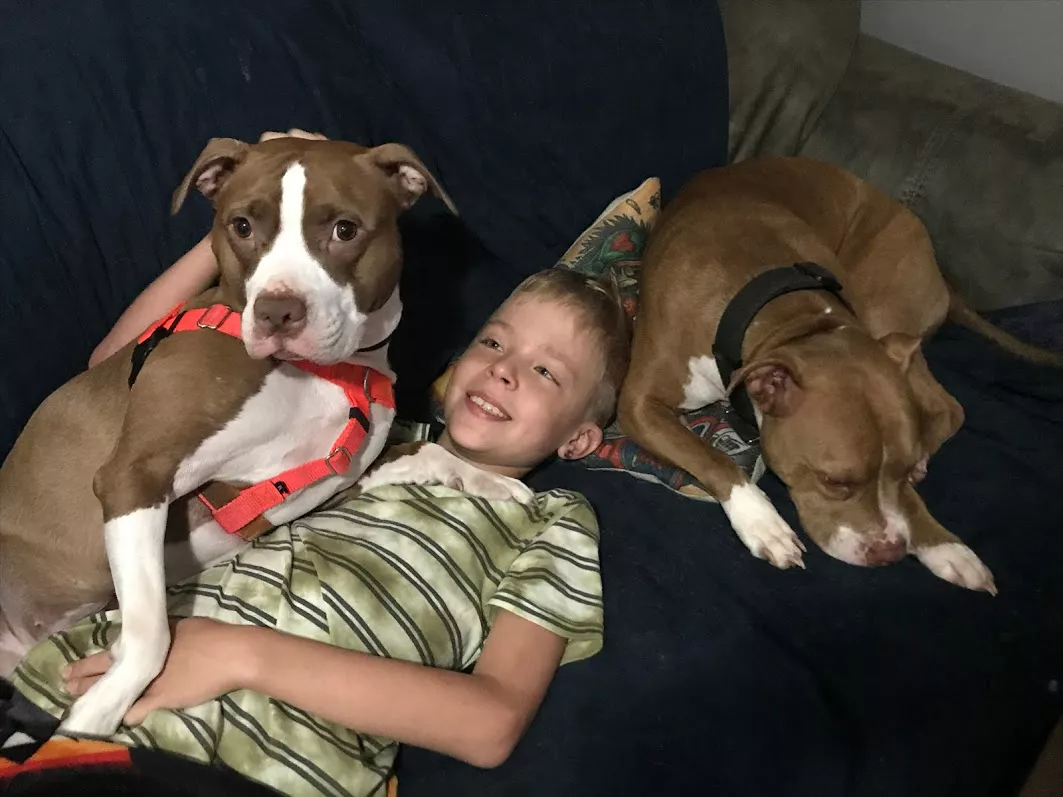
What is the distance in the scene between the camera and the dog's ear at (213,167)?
1.69m

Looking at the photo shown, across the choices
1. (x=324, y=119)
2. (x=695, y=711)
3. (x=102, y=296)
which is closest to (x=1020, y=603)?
(x=695, y=711)

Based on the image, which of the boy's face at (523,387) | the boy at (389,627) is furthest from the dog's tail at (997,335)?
the boy at (389,627)

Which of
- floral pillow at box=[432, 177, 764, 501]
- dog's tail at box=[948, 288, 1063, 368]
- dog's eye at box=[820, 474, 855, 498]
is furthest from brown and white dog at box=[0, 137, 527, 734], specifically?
dog's tail at box=[948, 288, 1063, 368]

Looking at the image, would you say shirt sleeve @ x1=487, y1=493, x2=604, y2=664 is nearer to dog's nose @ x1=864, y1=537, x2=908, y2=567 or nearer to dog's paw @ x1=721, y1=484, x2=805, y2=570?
dog's paw @ x1=721, y1=484, x2=805, y2=570

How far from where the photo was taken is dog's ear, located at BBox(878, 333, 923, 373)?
88.0 inches

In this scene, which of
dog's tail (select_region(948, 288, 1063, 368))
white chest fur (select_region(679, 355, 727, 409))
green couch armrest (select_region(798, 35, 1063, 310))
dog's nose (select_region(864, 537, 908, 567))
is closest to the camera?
dog's nose (select_region(864, 537, 908, 567))

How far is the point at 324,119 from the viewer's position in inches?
83.8

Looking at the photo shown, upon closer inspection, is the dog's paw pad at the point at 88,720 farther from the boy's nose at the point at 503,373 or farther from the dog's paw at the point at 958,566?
the dog's paw at the point at 958,566

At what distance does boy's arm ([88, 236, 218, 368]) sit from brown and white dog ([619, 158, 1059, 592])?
118 centimetres

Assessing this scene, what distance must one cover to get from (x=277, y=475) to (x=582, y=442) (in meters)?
0.81

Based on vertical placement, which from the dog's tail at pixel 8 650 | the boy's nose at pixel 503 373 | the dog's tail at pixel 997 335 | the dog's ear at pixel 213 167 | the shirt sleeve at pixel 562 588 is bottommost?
the dog's tail at pixel 8 650

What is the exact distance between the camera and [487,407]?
2.06m

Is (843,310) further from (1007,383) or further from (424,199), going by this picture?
(424,199)

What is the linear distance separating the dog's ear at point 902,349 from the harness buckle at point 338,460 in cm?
135
